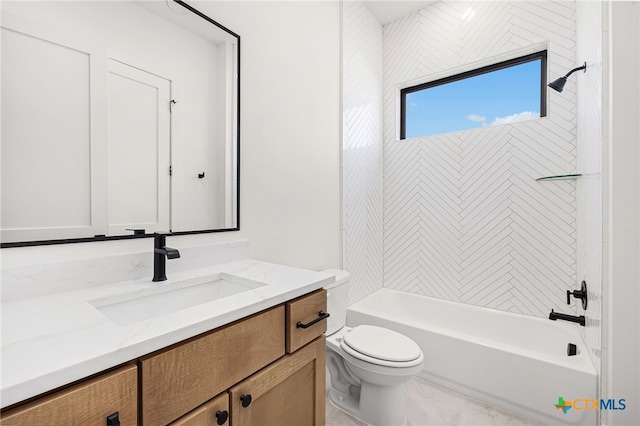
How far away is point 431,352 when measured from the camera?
1.97 m

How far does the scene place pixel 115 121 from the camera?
1.04 m

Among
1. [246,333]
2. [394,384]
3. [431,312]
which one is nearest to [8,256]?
[246,333]

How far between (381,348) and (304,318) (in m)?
0.72

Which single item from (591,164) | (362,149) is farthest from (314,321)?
(362,149)

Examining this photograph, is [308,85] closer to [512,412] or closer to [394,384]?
[394,384]

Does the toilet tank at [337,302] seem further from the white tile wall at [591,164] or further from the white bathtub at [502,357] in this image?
the white tile wall at [591,164]

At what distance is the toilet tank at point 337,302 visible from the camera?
1702 mm

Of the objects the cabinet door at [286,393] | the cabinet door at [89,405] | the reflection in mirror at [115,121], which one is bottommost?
the cabinet door at [286,393]

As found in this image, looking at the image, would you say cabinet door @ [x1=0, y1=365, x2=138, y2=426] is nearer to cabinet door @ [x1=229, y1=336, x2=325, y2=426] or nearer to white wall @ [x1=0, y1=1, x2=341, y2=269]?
cabinet door @ [x1=229, y1=336, x2=325, y2=426]

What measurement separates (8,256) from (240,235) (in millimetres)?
822

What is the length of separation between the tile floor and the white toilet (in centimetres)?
8

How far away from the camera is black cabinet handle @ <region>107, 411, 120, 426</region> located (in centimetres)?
53

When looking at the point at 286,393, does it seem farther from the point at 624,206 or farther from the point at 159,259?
the point at 624,206

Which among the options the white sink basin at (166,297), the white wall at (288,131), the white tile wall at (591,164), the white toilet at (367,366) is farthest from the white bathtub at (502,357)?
the white sink basin at (166,297)
